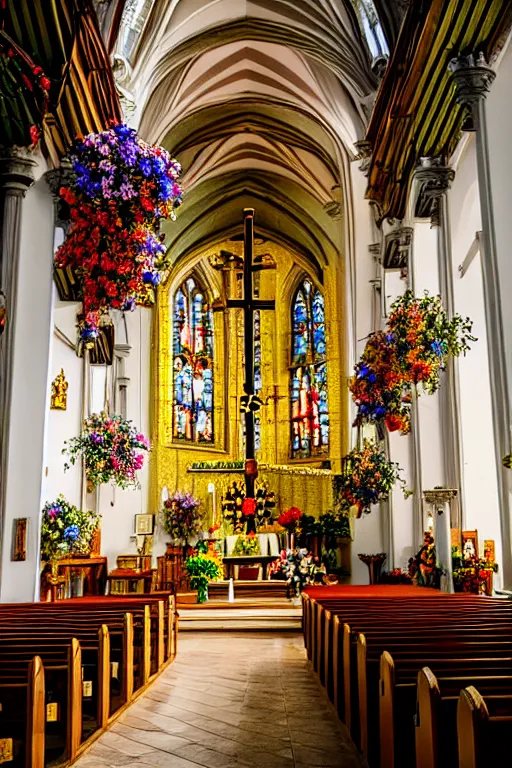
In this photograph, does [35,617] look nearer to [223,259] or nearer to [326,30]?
[326,30]

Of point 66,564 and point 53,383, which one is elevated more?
point 53,383

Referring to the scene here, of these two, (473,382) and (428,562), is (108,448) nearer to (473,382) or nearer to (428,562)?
(428,562)

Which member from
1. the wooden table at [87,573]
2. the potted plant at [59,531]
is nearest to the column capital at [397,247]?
the potted plant at [59,531]

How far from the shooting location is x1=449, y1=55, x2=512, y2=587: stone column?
5.78 metres

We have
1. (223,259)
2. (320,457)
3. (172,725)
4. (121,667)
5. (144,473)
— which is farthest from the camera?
(223,259)

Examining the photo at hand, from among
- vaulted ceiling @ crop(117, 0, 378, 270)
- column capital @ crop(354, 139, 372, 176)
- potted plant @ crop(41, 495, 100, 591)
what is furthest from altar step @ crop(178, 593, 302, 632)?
vaulted ceiling @ crop(117, 0, 378, 270)

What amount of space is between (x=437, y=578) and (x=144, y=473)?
423 inches

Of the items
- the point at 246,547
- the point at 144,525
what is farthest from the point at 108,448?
the point at 246,547

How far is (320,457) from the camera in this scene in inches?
818

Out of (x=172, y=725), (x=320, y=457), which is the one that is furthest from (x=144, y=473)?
(x=172, y=725)

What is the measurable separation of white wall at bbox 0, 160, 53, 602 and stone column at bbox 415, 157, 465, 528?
13.7 ft

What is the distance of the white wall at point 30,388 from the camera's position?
7.03 m

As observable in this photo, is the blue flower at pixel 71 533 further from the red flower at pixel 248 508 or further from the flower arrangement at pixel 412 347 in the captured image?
the red flower at pixel 248 508

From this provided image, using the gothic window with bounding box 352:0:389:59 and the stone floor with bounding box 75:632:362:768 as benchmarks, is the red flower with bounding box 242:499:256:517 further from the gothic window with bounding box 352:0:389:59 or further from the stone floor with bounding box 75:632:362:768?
the stone floor with bounding box 75:632:362:768
